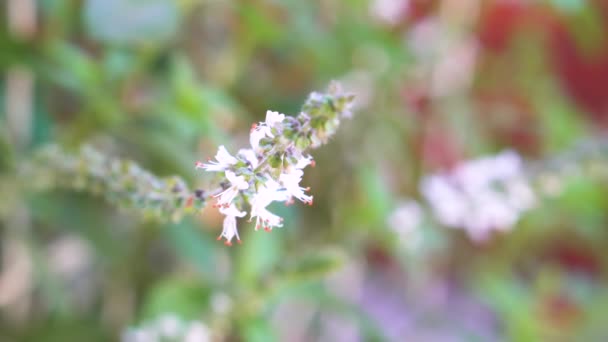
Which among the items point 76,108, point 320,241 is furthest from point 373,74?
point 76,108

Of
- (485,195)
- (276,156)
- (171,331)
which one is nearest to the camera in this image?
(276,156)

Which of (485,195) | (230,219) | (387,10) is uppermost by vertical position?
(387,10)

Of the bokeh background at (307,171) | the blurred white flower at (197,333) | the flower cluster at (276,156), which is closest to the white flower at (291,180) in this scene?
the flower cluster at (276,156)

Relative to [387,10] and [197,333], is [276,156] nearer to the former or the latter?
[197,333]

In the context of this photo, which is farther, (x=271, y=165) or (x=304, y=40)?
(x=304, y=40)

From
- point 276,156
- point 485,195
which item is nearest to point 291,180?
point 276,156

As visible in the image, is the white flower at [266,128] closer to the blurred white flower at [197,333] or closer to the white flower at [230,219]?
the white flower at [230,219]

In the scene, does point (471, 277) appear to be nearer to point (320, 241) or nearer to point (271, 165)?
point (320, 241)
